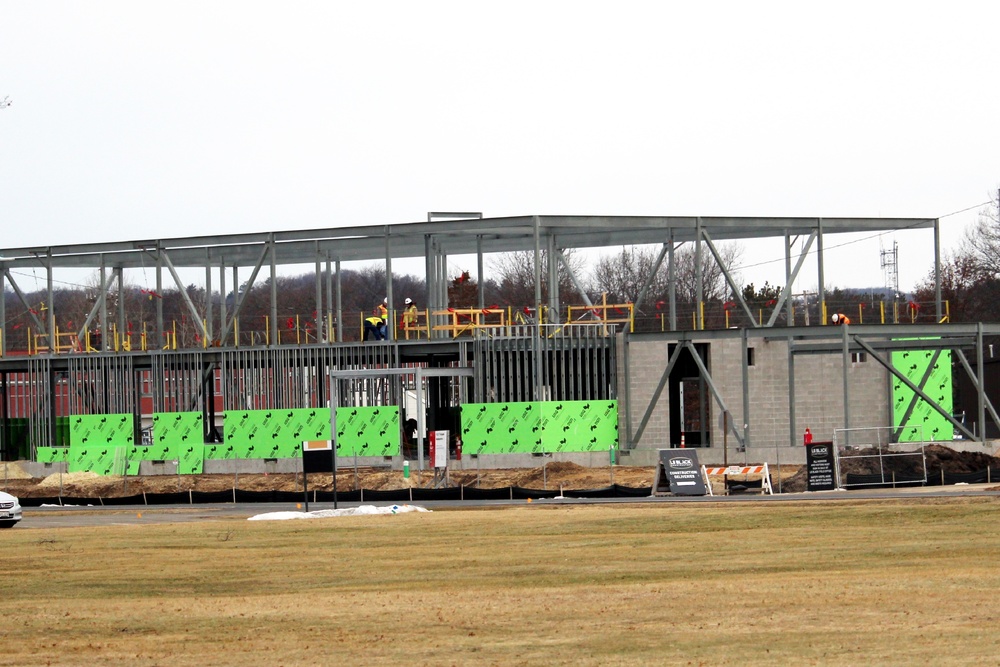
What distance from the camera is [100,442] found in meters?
65.4

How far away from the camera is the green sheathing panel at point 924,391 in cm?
6062

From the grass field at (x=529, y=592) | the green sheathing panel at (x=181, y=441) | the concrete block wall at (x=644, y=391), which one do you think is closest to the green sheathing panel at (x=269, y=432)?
the green sheathing panel at (x=181, y=441)

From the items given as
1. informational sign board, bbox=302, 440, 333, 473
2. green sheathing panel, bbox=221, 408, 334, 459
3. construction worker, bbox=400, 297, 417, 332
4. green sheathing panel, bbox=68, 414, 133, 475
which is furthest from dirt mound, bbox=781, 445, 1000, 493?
green sheathing panel, bbox=68, 414, 133, 475

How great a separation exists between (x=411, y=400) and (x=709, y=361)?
940 inches

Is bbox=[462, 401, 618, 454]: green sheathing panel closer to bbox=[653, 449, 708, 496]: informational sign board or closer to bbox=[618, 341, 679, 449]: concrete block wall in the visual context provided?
bbox=[618, 341, 679, 449]: concrete block wall

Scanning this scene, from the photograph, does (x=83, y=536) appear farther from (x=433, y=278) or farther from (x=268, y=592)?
(x=433, y=278)

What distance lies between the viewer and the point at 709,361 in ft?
187

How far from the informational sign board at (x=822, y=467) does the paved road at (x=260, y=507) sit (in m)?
1.01

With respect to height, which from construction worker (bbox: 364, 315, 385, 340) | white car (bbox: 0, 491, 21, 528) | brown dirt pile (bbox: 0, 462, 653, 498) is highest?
construction worker (bbox: 364, 315, 385, 340)

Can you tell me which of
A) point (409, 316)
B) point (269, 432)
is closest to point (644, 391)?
point (409, 316)

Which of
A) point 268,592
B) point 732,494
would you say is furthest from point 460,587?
point 732,494

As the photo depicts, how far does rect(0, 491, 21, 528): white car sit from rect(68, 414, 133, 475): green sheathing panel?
25.7 metres

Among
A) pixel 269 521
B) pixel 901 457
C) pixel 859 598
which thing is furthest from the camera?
pixel 901 457

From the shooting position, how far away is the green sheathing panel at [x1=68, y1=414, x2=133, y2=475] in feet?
210
